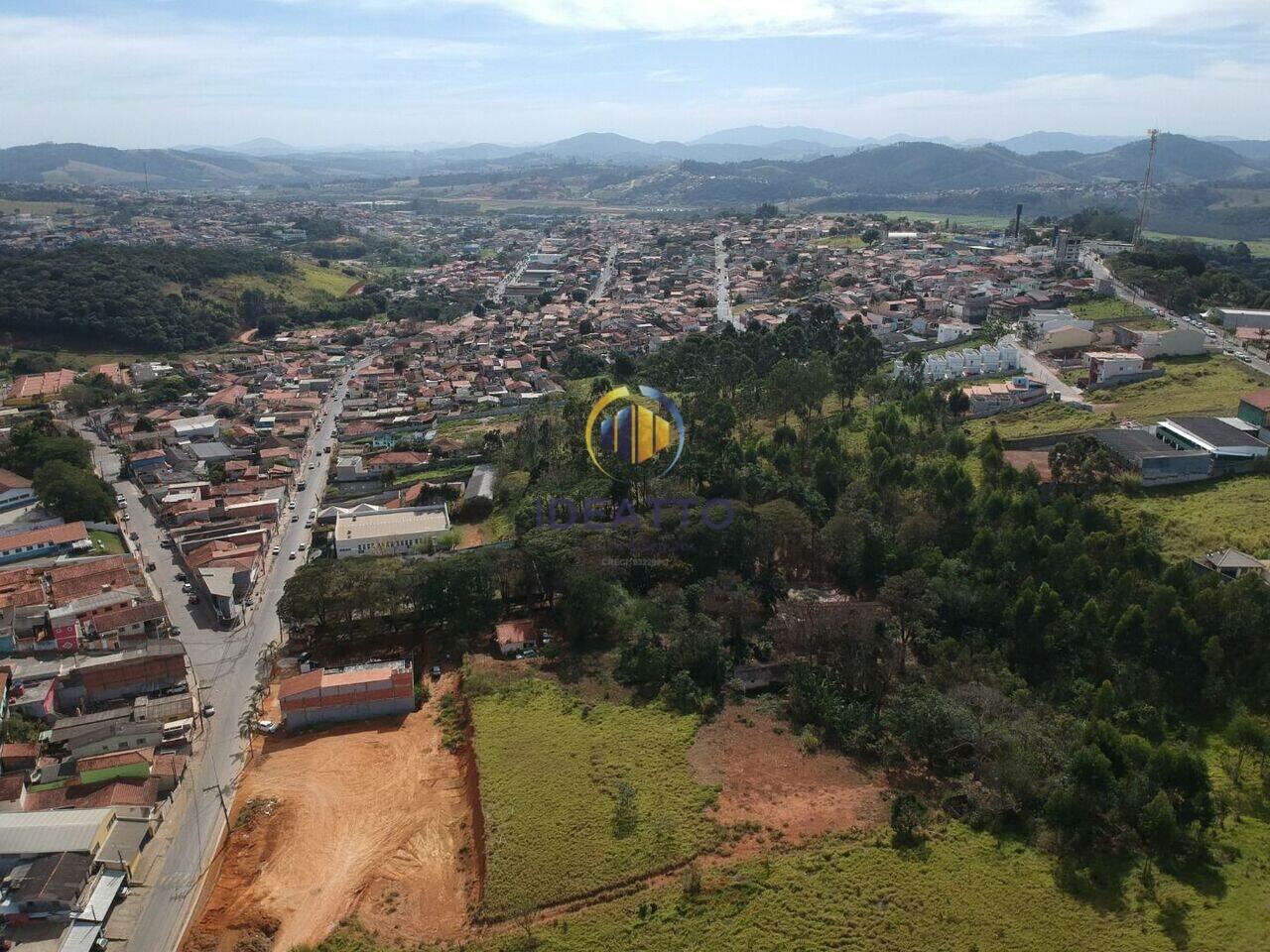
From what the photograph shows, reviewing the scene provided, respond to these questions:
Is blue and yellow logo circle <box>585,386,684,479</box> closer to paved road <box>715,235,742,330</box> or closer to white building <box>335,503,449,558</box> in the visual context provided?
white building <box>335,503,449,558</box>

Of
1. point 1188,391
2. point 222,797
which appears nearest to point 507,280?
point 1188,391

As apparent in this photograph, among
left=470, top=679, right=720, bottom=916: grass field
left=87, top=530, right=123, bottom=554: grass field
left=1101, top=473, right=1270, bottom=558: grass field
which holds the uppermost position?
left=1101, top=473, right=1270, bottom=558: grass field

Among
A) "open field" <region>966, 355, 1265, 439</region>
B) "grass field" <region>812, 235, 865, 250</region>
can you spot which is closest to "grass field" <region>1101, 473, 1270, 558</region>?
"open field" <region>966, 355, 1265, 439</region>

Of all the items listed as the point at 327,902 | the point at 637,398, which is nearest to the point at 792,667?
the point at 327,902

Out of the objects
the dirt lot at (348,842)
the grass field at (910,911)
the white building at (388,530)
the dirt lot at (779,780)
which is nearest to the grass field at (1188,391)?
the grass field at (910,911)

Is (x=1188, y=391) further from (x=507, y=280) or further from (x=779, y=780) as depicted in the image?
(x=507, y=280)
